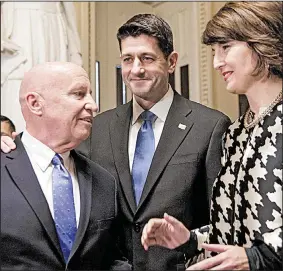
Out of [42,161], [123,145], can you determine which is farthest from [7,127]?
[123,145]

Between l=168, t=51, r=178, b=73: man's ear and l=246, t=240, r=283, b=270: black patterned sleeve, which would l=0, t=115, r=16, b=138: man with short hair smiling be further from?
l=246, t=240, r=283, b=270: black patterned sleeve

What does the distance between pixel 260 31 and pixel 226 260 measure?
1.29ft

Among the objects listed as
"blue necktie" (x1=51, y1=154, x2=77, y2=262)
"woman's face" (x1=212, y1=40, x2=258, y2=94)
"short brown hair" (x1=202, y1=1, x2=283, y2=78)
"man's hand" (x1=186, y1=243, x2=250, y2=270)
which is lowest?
"man's hand" (x1=186, y1=243, x2=250, y2=270)

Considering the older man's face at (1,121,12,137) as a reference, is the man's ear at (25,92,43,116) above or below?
above

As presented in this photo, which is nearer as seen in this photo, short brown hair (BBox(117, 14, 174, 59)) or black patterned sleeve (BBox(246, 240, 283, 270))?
black patterned sleeve (BBox(246, 240, 283, 270))

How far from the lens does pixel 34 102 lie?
0.86 meters

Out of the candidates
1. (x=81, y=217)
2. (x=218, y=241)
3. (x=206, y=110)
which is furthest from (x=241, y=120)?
(x=81, y=217)

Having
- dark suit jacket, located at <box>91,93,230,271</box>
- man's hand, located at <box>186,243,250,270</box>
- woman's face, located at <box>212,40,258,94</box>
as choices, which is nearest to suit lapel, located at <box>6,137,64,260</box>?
dark suit jacket, located at <box>91,93,230,271</box>

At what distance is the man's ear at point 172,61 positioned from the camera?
94 cm

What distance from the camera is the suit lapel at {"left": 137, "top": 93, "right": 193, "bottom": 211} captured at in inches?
35.0

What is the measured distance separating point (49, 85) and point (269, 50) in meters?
0.39

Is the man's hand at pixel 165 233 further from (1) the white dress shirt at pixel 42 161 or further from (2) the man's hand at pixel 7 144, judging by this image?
(2) the man's hand at pixel 7 144

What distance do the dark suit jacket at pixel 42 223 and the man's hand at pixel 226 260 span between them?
6.9 inches

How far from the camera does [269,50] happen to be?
0.84m
